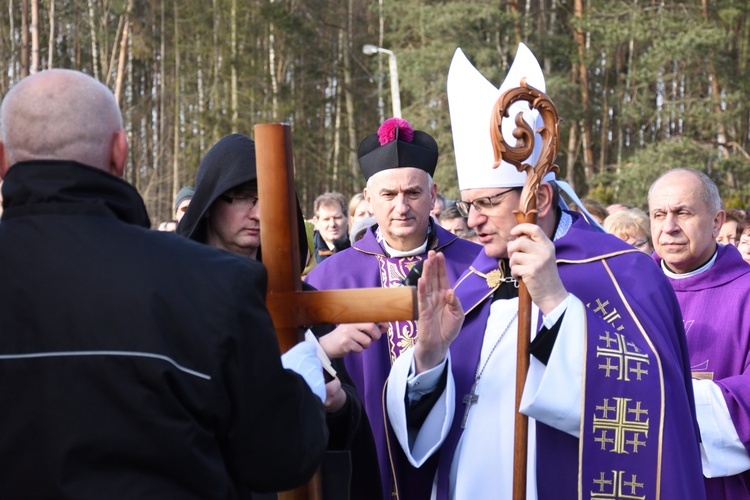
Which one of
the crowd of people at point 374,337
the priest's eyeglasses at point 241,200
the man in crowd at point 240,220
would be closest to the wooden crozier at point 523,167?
the crowd of people at point 374,337

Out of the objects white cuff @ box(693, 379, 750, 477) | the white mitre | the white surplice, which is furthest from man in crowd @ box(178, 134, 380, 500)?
white cuff @ box(693, 379, 750, 477)

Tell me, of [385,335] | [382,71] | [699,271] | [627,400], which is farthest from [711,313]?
[382,71]

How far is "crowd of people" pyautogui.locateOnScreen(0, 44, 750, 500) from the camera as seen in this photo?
91.7 inches

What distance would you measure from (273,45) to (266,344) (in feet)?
112

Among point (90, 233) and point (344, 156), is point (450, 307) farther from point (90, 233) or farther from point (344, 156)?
point (344, 156)

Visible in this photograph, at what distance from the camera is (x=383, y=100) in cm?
3688

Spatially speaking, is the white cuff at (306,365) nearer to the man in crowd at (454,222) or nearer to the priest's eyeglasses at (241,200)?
the priest's eyeglasses at (241,200)

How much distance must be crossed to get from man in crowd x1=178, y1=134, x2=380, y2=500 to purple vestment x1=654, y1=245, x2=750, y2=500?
1858 millimetres

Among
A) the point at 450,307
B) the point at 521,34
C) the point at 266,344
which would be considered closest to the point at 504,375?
the point at 450,307

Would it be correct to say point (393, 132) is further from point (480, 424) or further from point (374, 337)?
point (374, 337)

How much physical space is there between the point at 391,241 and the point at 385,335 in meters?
0.59

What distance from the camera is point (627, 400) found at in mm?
3770

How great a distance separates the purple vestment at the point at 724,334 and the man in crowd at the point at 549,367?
2.92ft

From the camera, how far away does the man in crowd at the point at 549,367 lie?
12.3 ft
